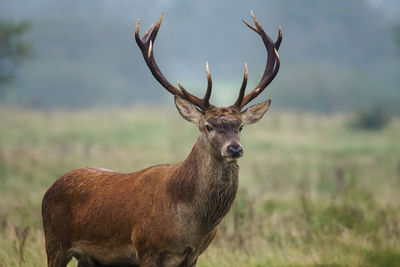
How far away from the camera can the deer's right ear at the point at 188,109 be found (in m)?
A: 6.32

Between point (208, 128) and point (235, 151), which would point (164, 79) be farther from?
point (235, 151)

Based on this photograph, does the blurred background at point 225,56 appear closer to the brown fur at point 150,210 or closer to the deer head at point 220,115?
the brown fur at point 150,210

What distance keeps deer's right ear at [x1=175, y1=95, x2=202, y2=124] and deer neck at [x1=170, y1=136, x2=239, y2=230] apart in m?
0.35

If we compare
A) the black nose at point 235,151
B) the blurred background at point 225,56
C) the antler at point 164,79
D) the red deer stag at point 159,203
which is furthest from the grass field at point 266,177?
the blurred background at point 225,56

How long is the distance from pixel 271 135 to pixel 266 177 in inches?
403

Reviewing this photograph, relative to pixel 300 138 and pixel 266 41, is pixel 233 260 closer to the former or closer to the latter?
pixel 266 41

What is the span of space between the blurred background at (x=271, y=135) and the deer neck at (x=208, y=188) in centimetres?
170

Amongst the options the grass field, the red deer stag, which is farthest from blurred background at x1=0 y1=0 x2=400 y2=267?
the red deer stag

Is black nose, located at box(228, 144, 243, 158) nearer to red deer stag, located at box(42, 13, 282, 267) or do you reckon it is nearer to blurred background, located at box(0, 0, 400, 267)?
red deer stag, located at box(42, 13, 282, 267)

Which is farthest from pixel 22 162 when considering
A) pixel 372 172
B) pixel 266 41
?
pixel 266 41

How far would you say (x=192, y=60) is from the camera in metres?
130

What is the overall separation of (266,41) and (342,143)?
22168 mm

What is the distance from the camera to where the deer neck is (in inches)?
233

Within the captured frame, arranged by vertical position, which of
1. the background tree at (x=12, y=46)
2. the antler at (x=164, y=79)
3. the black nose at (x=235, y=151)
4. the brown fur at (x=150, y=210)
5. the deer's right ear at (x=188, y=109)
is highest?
the background tree at (x=12, y=46)
